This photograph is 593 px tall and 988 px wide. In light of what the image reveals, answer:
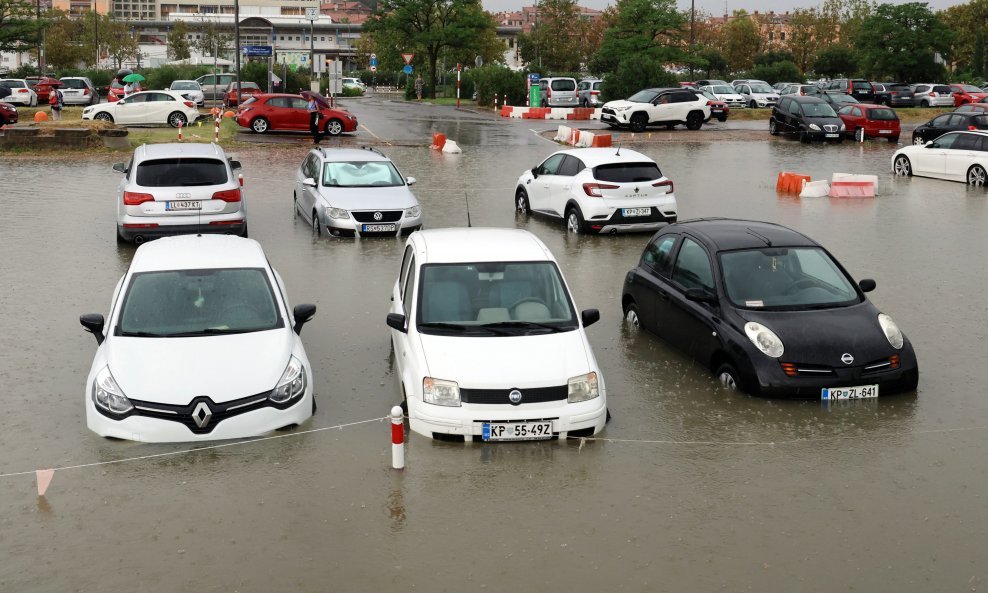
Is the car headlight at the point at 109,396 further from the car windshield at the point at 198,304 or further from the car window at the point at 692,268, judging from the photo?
the car window at the point at 692,268

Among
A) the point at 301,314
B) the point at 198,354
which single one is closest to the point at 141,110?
the point at 301,314

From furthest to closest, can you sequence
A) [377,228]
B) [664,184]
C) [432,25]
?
[432,25], [664,184], [377,228]

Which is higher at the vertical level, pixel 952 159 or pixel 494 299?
pixel 952 159

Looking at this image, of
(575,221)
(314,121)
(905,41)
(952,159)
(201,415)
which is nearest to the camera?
(201,415)

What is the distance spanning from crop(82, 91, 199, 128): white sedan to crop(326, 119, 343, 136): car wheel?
568 cm

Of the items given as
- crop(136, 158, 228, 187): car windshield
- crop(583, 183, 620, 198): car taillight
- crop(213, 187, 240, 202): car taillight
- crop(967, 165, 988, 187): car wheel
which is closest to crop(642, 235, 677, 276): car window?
crop(583, 183, 620, 198): car taillight

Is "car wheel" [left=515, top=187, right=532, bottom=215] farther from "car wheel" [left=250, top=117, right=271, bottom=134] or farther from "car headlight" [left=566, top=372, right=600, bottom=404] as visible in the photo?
"car wheel" [left=250, top=117, right=271, bottom=134]

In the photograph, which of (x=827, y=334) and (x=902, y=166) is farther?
(x=902, y=166)

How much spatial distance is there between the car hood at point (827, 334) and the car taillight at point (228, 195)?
31.4 feet

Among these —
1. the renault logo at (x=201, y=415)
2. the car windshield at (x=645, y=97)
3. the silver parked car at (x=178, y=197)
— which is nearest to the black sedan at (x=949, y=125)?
the car windshield at (x=645, y=97)

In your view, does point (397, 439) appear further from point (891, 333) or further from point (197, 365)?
point (891, 333)

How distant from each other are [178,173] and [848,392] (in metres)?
11.4

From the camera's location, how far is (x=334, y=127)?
3800 cm

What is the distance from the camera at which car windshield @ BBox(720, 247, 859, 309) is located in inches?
417
